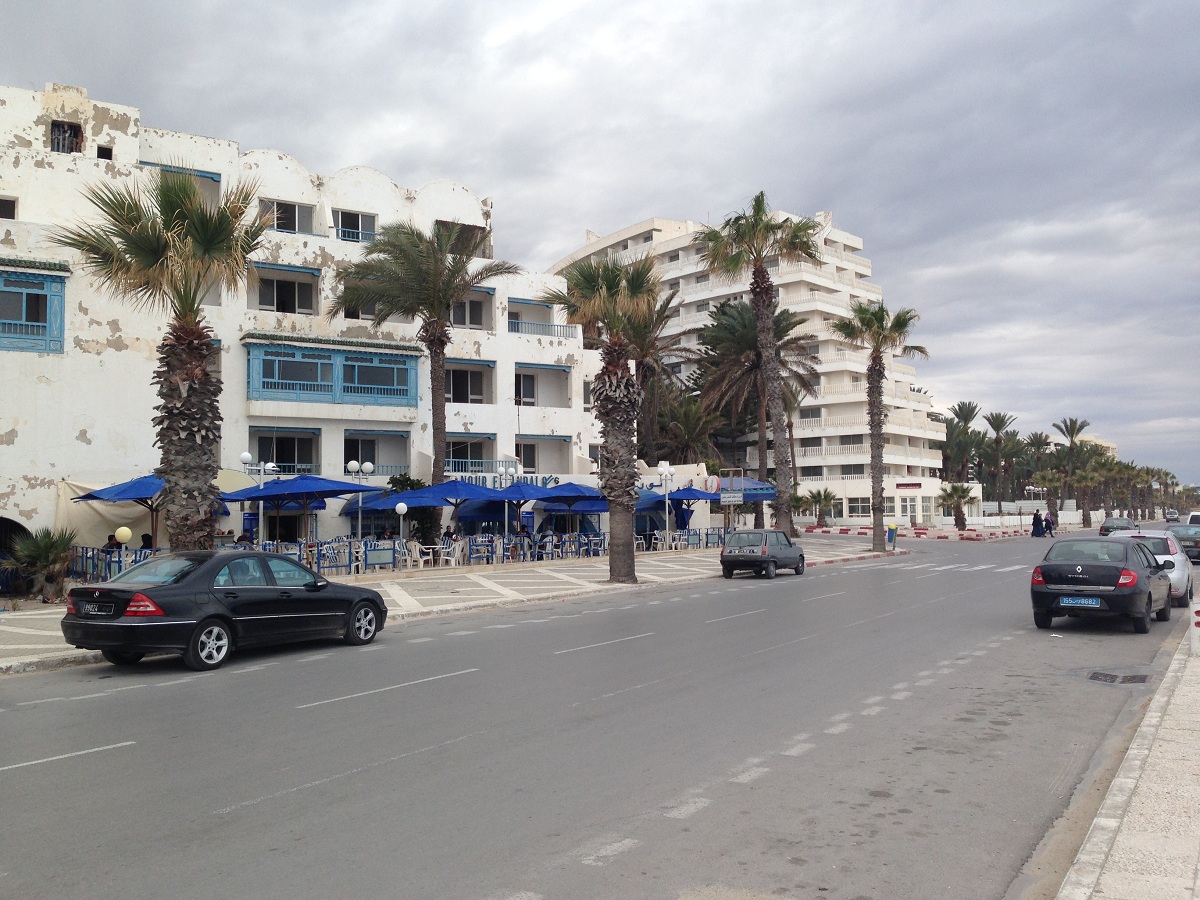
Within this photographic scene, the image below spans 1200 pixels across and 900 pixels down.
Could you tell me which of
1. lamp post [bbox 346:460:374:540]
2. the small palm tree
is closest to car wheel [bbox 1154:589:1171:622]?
lamp post [bbox 346:460:374:540]

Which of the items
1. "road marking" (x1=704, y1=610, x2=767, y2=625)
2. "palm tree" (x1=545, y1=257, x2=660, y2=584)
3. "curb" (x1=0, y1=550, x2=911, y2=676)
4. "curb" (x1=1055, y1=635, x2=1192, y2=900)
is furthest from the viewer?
"palm tree" (x1=545, y1=257, x2=660, y2=584)

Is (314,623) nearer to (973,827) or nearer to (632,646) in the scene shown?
(632,646)

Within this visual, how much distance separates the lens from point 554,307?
47156 millimetres

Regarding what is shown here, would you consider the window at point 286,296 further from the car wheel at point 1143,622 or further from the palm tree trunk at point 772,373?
the car wheel at point 1143,622

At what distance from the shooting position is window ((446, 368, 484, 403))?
4356 cm

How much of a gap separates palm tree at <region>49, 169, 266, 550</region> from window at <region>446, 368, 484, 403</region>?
24.5m

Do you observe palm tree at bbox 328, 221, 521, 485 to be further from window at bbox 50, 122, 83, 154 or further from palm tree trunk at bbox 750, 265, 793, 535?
palm tree trunk at bbox 750, 265, 793, 535

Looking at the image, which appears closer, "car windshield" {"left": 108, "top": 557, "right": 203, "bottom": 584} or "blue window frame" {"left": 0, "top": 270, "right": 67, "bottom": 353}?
"car windshield" {"left": 108, "top": 557, "right": 203, "bottom": 584}

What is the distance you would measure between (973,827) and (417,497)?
2755 cm

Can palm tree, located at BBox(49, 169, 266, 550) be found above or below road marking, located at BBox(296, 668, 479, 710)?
above

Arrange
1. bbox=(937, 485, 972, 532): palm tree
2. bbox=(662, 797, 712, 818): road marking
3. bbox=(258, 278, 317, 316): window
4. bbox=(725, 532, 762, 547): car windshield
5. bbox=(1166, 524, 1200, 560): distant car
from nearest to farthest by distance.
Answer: bbox=(662, 797, 712, 818): road marking → bbox=(725, 532, 762, 547): car windshield → bbox=(1166, 524, 1200, 560): distant car → bbox=(258, 278, 317, 316): window → bbox=(937, 485, 972, 532): palm tree

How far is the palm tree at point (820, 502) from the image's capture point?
236 feet

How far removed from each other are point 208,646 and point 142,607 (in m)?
1.05

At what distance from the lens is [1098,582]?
1507cm
